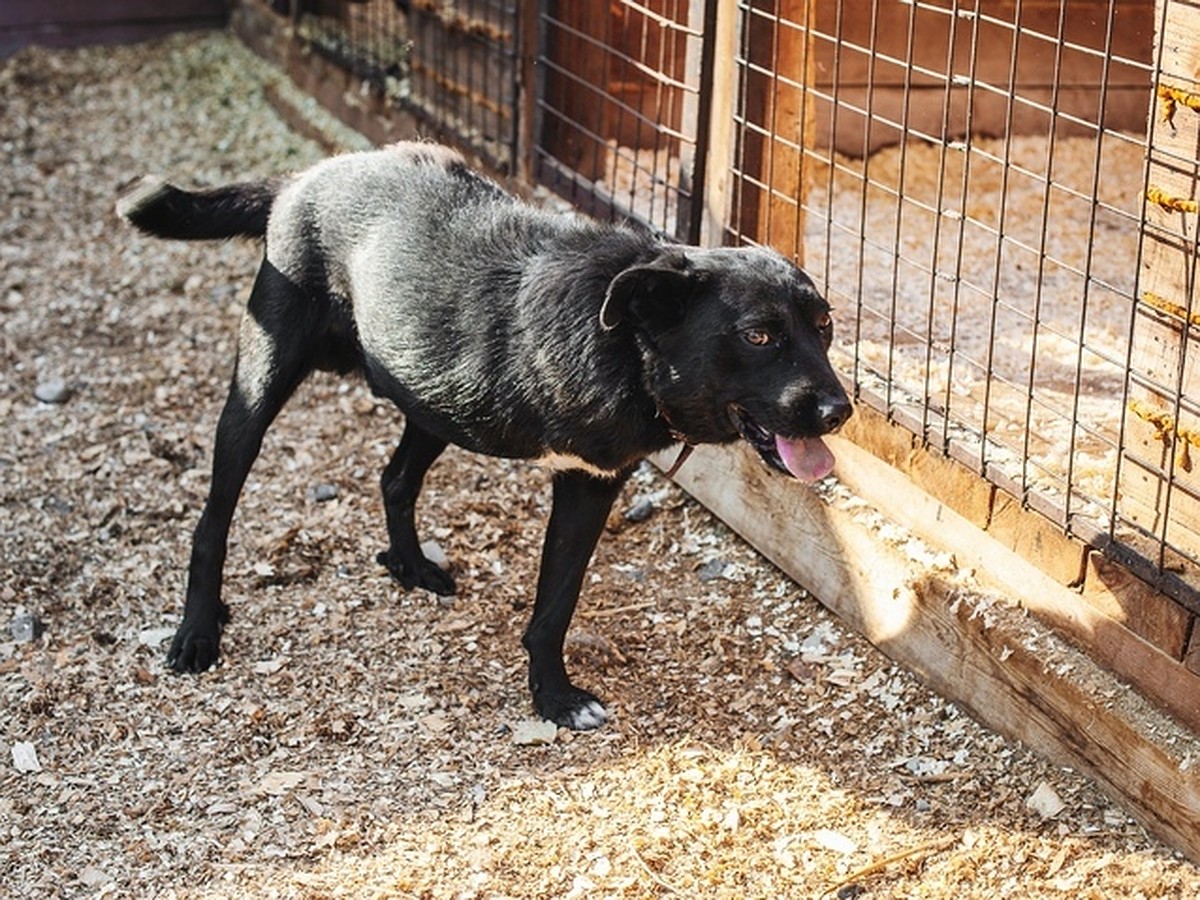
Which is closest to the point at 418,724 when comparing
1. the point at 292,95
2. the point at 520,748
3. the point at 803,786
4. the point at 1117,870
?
the point at 520,748

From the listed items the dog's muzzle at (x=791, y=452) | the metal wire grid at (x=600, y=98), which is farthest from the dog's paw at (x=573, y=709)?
the metal wire grid at (x=600, y=98)

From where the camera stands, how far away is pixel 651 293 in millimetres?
4035

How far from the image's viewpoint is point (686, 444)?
4.31 metres

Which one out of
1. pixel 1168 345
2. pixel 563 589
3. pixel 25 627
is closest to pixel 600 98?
pixel 563 589

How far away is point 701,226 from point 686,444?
1.46 meters

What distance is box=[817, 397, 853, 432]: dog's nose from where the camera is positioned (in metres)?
3.94

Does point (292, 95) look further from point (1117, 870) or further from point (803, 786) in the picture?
point (1117, 870)

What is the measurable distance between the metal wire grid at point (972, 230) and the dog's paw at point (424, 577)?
1401 millimetres

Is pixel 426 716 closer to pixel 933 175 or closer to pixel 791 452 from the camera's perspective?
pixel 791 452

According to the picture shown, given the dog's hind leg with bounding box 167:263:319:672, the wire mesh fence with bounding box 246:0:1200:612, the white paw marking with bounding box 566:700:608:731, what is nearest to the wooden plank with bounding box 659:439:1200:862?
the wire mesh fence with bounding box 246:0:1200:612

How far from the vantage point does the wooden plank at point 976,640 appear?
3988 mm

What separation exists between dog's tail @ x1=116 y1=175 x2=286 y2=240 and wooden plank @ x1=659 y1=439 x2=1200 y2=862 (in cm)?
164

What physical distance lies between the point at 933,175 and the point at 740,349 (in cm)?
381

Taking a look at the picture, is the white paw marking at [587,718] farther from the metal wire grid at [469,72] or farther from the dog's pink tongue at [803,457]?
the metal wire grid at [469,72]
